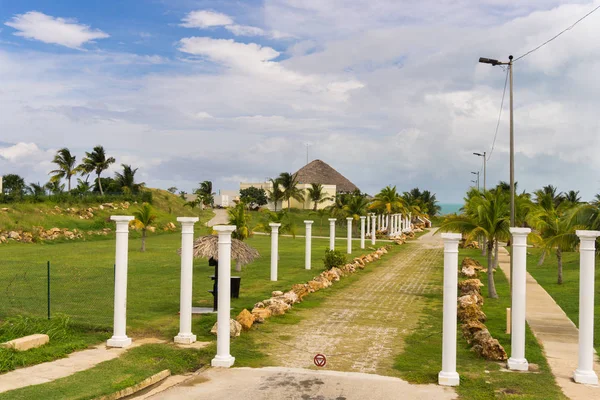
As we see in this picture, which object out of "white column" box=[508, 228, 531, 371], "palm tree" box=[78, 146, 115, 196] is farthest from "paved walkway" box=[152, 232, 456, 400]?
"palm tree" box=[78, 146, 115, 196]

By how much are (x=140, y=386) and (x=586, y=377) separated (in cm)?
732

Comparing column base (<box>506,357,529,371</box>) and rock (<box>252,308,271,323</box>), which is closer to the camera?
column base (<box>506,357,529,371</box>)

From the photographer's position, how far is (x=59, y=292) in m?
17.5

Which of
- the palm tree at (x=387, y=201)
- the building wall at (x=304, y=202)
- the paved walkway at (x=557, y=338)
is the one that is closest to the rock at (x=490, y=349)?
the paved walkway at (x=557, y=338)

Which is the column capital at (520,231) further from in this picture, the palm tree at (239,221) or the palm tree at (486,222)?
the palm tree at (239,221)

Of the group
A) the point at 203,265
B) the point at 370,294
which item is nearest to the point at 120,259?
the point at 370,294

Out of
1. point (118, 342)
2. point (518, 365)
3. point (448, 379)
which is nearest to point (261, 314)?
point (118, 342)

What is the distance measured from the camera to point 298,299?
57.2 feet

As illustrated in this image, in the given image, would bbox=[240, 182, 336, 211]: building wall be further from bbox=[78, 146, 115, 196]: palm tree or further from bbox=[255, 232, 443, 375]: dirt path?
bbox=[255, 232, 443, 375]: dirt path

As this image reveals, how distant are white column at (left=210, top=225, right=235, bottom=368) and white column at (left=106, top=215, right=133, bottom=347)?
198cm

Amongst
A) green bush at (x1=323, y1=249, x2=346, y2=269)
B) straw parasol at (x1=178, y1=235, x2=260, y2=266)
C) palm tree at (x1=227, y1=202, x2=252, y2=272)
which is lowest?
green bush at (x1=323, y1=249, x2=346, y2=269)

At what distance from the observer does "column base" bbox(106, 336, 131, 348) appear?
11500mm

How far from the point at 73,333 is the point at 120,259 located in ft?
6.21

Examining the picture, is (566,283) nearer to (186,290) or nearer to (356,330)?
(356,330)
